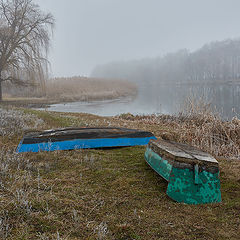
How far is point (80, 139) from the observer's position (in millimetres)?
4875

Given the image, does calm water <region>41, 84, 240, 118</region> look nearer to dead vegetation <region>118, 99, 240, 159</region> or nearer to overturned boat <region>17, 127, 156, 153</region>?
dead vegetation <region>118, 99, 240, 159</region>

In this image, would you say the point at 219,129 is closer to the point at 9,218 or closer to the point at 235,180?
the point at 235,180

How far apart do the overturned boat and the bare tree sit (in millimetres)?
13001

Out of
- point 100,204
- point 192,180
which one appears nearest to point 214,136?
point 192,180

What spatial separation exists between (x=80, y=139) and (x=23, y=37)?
14.1 meters

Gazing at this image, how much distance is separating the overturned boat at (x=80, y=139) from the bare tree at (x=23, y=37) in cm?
1300

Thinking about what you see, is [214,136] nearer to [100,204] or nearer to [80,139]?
[80,139]

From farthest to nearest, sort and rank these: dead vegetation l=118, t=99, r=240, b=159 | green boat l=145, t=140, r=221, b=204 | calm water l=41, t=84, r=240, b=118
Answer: calm water l=41, t=84, r=240, b=118 < dead vegetation l=118, t=99, r=240, b=159 < green boat l=145, t=140, r=221, b=204

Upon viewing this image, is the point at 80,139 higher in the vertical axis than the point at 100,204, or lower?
higher

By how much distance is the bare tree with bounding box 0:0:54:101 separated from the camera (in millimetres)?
16125

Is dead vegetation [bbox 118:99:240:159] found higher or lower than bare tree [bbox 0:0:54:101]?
lower

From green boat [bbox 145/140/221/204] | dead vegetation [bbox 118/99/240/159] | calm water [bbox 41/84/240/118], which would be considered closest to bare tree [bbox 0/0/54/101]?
calm water [bbox 41/84/240/118]

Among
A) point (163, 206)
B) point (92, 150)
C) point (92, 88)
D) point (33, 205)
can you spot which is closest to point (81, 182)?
point (33, 205)

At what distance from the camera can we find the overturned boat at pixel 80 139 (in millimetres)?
4469
